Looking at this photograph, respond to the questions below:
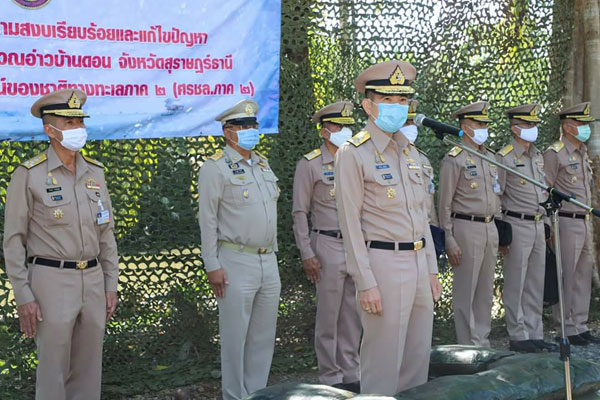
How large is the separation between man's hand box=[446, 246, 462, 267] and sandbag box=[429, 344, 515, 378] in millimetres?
1806

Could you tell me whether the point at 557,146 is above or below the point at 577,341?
above

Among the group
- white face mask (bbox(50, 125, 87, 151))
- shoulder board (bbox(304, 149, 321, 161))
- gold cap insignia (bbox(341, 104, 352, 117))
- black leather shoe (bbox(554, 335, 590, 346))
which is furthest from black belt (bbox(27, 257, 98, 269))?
black leather shoe (bbox(554, 335, 590, 346))

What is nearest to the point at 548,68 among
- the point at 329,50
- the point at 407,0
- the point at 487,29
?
the point at 487,29

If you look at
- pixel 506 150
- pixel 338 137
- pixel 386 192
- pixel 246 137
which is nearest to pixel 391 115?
pixel 386 192

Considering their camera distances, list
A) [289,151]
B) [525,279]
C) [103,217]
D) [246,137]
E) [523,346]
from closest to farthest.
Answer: [103,217], [246,137], [289,151], [523,346], [525,279]

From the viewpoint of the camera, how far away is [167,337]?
223 inches

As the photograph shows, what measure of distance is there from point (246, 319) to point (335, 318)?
3.02ft

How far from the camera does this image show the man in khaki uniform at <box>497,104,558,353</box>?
6.57 m

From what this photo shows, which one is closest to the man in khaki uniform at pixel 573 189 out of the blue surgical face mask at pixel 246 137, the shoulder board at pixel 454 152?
the shoulder board at pixel 454 152

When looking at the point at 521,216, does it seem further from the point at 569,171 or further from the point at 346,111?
the point at 346,111

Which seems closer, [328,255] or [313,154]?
[328,255]

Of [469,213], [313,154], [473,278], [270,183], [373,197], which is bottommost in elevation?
[473,278]

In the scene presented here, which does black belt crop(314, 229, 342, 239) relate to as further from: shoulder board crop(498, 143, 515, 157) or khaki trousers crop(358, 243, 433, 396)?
shoulder board crop(498, 143, 515, 157)

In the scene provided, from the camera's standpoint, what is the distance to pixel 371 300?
3.92 m
